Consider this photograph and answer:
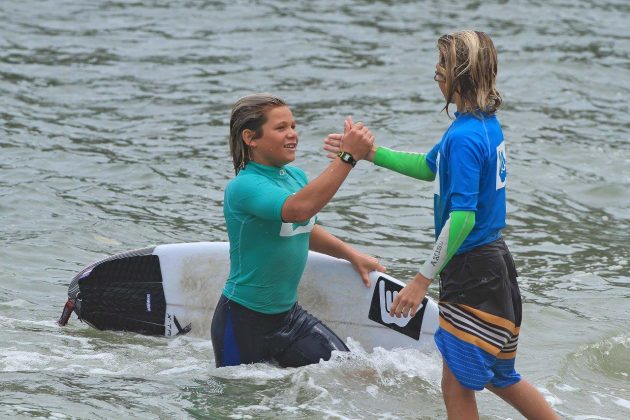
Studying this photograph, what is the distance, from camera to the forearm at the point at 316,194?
196 inches

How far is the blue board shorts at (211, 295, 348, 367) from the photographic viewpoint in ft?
18.0

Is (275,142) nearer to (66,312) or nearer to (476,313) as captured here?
(476,313)

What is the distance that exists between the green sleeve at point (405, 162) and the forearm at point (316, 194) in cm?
29

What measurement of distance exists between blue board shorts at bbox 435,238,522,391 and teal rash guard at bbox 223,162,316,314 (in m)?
0.89

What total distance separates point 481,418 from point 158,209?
4.74 meters

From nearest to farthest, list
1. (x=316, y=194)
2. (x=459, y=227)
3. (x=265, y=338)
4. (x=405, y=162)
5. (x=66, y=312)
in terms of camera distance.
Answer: (x=459, y=227) < (x=316, y=194) < (x=405, y=162) < (x=265, y=338) < (x=66, y=312)

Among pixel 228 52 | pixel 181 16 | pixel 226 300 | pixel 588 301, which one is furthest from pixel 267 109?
pixel 181 16

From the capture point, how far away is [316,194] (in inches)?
197

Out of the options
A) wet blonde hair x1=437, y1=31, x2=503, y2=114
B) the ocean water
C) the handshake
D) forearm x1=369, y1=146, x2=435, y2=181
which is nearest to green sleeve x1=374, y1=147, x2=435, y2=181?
forearm x1=369, y1=146, x2=435, y2=181

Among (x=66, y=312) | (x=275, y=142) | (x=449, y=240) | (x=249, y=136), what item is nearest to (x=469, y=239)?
(x=449, y=240)

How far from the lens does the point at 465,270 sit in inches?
189

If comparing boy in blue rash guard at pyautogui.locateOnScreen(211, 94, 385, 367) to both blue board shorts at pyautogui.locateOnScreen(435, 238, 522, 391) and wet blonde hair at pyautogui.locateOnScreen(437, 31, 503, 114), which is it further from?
blue board shorts at pyautogui.locateOnScreen(435, 238, 522, 391)

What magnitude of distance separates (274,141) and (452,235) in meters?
1.09

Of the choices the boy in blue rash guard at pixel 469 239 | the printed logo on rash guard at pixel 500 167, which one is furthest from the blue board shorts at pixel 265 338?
the printed logo on rash guard at pixel 500 167
